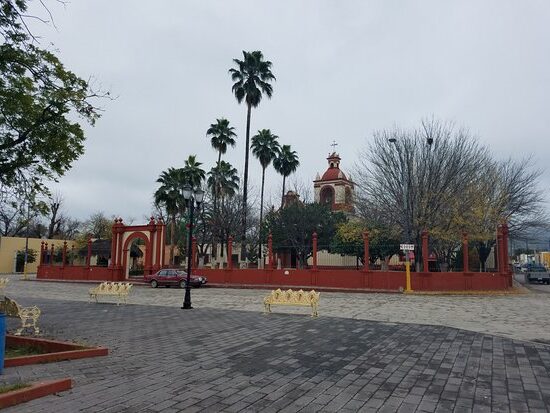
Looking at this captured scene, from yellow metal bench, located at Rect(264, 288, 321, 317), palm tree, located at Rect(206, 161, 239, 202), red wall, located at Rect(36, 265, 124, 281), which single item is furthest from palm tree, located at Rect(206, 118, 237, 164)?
yellow metal bench, located at Rect(264, 288, 321, 317)

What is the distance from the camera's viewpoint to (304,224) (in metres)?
41.9

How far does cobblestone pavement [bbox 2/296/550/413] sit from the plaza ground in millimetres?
20

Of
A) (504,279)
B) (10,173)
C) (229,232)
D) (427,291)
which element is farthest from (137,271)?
(10,173)

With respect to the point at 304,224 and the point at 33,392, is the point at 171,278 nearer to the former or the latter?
the point at 304,224

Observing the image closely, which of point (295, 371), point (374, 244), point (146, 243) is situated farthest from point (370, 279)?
point (295, 371)

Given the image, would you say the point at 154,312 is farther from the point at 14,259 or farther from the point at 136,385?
the point at 14,259

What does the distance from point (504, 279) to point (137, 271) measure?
112 ft

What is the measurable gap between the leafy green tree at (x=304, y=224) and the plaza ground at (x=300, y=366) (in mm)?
27642

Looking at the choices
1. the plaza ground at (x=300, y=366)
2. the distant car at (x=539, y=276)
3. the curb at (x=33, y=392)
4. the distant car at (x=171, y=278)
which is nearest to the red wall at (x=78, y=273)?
the distant car at (x=171, y=278)

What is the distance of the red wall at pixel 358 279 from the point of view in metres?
26.1

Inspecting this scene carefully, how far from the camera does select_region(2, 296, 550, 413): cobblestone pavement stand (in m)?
5.55

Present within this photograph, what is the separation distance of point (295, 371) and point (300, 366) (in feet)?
1.25

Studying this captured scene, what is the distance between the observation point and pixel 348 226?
1438 inches

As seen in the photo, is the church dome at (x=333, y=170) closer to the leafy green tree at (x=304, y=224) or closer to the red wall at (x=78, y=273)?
the leafy green tree at (x=304, y=224)
